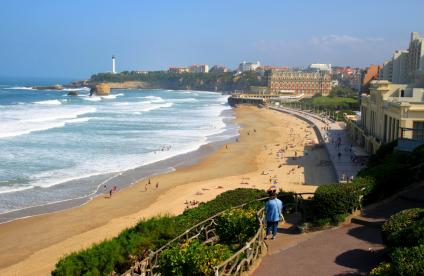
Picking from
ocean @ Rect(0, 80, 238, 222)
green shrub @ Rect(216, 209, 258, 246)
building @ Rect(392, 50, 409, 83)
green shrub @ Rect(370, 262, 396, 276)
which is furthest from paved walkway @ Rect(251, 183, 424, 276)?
building @ Rect(392, 50, 409, 83)

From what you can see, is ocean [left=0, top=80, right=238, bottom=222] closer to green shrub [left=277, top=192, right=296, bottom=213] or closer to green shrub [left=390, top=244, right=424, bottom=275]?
green shrub [left=277, top=192, right=296, bottom=213]

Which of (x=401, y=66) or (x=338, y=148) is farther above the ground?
(x=401, y=66)

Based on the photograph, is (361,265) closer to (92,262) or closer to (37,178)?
(92,262)

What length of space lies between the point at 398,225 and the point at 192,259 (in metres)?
3.88

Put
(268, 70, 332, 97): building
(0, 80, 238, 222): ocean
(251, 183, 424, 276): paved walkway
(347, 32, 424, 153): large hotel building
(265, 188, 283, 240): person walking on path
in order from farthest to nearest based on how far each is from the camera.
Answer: (268, 70, 332, 97): building → (0, 80, 238, 222): ocean → (347, 32, 424, 153): large hotel building → (265, 188, 283, 240): person walking on path → (251, 183, 424, 276): paved walkway

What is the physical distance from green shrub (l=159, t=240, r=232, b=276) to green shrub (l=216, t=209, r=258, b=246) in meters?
1.55

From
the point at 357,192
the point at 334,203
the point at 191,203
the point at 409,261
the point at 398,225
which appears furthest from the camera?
the point at 191,203

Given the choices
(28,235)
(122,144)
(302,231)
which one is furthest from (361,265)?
(122,144)

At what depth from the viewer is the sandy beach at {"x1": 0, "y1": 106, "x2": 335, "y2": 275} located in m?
18.4

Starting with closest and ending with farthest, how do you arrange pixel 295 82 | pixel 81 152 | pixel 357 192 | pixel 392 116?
pixel 357 192 < pixel 392 116 < pixel 81 152 < pixel 295 82

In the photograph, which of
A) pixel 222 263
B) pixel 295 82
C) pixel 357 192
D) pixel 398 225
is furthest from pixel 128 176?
pixel 295 82

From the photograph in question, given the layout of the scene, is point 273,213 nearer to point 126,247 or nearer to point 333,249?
point 333,249

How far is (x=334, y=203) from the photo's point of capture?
1138 cm

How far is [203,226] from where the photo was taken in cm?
1075
